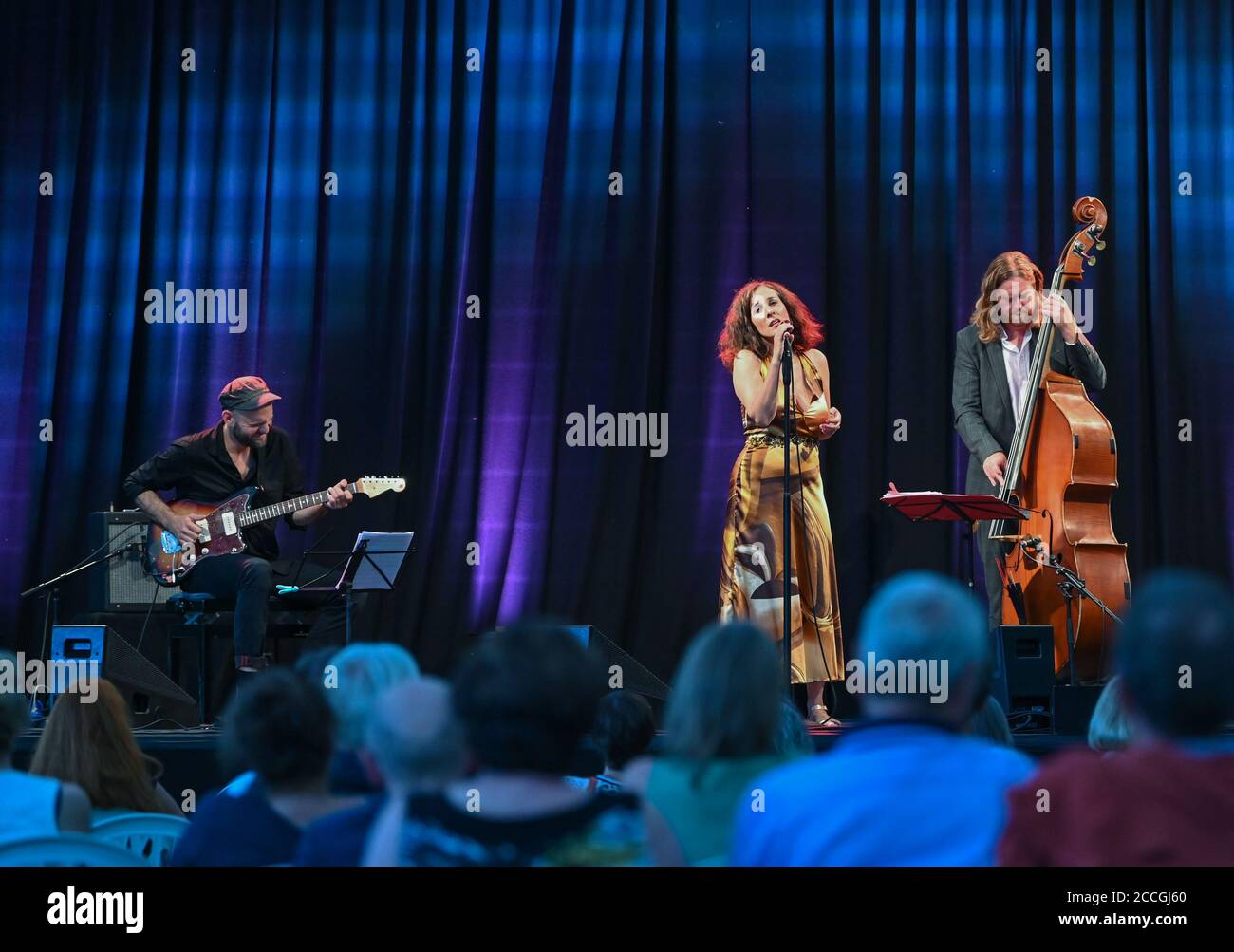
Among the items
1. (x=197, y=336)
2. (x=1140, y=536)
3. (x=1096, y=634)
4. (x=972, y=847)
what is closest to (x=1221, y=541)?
(x=1140, y=536)

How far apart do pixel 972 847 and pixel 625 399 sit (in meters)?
5.49

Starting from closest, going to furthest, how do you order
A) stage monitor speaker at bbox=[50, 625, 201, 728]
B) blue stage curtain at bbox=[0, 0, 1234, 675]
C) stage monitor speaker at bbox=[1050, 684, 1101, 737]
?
stage monitor speaker at bbox=[1050, 684, 1101, 737] < stage monitor speaker at bbox=[50, 625, 201, 728] < blue stage curtain at bbox=[0, 0, 1234, 675]

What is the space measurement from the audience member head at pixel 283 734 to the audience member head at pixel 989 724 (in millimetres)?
1501

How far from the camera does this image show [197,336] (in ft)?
24.0

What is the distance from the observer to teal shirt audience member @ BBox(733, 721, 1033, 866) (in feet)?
5.55

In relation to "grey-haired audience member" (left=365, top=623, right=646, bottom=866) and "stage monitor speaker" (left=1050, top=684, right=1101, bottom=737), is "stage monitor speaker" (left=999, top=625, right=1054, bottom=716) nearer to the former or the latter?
"stage monitor speaker" (left=1050, top=684, right=1101, bottom=737)

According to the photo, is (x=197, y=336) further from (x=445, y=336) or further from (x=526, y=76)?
(x=526, y=76)

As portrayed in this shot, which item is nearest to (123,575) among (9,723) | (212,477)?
(212,477)

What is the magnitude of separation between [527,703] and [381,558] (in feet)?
13.8

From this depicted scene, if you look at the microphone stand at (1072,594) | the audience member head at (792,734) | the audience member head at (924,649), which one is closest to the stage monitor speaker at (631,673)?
the microphone stand at (1072,594)

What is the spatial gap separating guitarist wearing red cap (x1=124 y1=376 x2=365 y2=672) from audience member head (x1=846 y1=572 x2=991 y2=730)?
14.8ft

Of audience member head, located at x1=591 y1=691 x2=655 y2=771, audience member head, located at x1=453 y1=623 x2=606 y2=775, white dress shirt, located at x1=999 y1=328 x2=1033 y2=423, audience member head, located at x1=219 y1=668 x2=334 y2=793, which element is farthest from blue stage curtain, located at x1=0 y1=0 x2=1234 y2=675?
audience member head, located at x1=453 y1=623 x2=606 y2=775

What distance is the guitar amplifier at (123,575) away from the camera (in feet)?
20.3

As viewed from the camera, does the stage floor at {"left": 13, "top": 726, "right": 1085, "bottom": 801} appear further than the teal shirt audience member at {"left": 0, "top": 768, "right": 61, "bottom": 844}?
Yes
